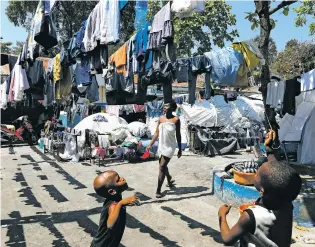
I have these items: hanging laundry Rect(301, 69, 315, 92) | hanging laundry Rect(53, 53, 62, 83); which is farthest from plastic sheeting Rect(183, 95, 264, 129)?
hanging laundry Rect(301, 69, 315, 92)

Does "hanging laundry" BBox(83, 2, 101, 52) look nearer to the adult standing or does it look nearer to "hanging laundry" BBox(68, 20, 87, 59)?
"hanging laundry" BBox(68, 20, 87, 59)

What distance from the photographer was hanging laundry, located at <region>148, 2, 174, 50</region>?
226 inches

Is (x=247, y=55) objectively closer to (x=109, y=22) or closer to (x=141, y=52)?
(x=141, y=52)

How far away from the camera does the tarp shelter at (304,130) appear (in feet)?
32.7

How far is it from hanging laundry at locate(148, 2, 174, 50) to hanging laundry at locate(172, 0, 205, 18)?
303 mm

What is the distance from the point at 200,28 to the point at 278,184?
19.2 meters

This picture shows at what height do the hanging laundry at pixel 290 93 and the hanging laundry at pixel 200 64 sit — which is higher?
the hanging laundry at pixel 200 64

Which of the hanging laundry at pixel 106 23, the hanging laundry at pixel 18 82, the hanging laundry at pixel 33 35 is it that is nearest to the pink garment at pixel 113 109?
the hanging laundry at pixel 18 82

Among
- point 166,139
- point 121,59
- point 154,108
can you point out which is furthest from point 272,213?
point 154,108

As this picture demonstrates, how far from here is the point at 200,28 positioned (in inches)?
787

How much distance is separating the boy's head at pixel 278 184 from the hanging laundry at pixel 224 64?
6797 mm

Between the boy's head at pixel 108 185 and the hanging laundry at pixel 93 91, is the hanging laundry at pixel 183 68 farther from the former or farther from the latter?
the boy's head at pixel 108 185

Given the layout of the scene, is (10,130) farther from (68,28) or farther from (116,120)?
(68,28)

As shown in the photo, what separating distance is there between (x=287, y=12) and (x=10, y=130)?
16240 mm
